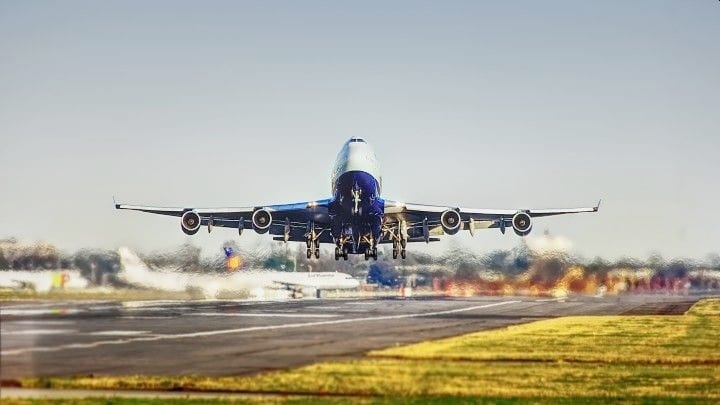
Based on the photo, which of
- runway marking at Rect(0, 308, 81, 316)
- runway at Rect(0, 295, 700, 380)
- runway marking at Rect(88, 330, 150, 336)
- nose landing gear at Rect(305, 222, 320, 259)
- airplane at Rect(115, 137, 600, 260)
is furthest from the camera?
nose landing gear at Rect(305, 222, 320, 259)

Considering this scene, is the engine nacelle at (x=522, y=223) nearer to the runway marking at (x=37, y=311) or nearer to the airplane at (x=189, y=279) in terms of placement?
the airplane at (x=189, y=279)

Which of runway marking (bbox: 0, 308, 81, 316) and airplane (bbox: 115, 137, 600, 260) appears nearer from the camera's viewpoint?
runway marking (bbox: 0, 308, 81, 316)

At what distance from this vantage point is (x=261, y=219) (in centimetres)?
7119

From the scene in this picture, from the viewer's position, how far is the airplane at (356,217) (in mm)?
64188

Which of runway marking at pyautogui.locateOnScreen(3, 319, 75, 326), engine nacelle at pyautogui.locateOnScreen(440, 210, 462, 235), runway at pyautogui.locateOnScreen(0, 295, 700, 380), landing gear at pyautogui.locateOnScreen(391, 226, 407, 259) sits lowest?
runway at pyautogui.locateOnScreen(0, 295, 700, 380)

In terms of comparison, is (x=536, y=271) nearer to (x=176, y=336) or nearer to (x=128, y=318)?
(x=128, y=318)

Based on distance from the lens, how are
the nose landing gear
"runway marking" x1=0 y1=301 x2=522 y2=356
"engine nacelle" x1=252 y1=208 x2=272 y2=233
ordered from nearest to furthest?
"runway marking" x1=0 y1=301 x2=522 y2=356 < "engine nacelle" x1=252 y1=208 x2=272 y2=233 < the nose landing gear

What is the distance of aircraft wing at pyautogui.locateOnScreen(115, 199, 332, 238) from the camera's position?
7081cm

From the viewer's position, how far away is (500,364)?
1271 inches

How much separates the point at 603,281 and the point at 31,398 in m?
71.2

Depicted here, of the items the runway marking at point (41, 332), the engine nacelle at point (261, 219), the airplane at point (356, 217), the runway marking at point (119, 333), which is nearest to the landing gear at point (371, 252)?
the airplane at point (356, 217)

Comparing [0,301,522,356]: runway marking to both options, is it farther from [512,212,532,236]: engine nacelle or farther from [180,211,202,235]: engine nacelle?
[180,211,202,235]: engine nacelle

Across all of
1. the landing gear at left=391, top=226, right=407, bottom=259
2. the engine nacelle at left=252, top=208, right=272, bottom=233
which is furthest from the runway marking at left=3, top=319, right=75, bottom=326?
the landing gear at left=391, top=226, right=407, bottom=259

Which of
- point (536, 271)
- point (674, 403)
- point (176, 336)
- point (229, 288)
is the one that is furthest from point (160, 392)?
point (536, 271)
